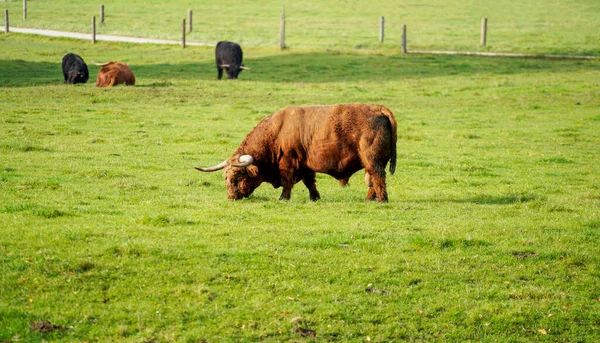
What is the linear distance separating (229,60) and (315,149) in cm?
2186

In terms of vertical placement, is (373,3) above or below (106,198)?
above

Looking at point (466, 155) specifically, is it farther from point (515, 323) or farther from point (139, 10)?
point (139, 10)

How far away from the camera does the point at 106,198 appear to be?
13.5m

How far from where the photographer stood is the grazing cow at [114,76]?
1181 inches

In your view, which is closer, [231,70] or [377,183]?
[377,183]

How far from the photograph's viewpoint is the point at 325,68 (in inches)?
1508

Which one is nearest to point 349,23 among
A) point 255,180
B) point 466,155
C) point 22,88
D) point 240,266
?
point 22,88

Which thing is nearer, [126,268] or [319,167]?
[126,268]

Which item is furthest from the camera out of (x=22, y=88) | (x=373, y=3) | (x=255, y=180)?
(x=373, y=3)

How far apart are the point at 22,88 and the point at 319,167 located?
18037 mm

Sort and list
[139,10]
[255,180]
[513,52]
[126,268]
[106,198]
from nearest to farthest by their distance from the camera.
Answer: [126,268]
[106,198]
[255,180]
[513,52]
[139,10]

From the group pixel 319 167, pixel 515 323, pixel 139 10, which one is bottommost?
pixel 515 323

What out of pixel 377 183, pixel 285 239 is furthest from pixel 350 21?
pixel 285 239

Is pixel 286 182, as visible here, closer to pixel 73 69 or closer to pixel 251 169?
pixel 251 169
